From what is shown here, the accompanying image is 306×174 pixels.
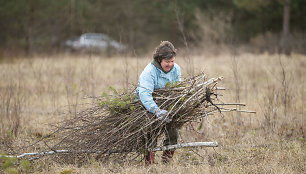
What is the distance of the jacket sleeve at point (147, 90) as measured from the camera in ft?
11.7

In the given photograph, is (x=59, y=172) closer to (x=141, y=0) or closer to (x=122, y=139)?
(x=122, y=139)

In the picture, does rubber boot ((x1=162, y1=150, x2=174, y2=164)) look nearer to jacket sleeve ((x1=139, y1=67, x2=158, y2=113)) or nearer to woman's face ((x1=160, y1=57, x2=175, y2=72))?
jacket sleeve ((x1=139, y1=67, x2=158, y2=113))

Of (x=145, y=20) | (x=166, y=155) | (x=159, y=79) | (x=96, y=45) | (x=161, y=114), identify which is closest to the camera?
(x=161, y=114)

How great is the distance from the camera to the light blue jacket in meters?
3.57

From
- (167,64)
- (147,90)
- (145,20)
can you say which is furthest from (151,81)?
(145,20)

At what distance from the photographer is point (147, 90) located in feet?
11.9

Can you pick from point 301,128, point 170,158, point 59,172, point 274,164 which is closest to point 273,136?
point 301,128

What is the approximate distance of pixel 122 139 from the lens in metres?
3.65

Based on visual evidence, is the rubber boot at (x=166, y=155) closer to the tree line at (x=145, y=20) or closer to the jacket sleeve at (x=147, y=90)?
the jacket sleeve at (x=147, y=90)

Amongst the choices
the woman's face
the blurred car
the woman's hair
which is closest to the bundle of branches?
the woman's face

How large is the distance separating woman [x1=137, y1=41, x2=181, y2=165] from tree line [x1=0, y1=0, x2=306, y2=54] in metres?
7.04

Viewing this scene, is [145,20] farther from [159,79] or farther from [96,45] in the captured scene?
[159,79]

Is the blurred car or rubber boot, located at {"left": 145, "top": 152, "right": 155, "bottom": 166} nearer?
rubber boot, located at {"left": 145, "top": 152, "right": 155, "bottom": 166}

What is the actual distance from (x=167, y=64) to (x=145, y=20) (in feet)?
76.5
